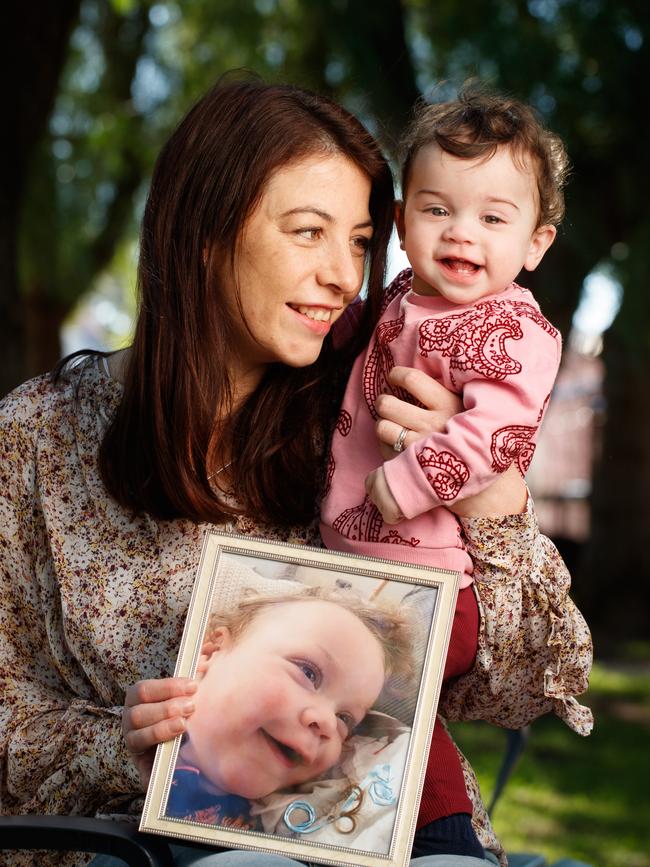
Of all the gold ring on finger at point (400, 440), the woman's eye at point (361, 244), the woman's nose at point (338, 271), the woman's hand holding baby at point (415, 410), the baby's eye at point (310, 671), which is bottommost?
the baby's eye at point (310, 671)

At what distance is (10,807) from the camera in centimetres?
229

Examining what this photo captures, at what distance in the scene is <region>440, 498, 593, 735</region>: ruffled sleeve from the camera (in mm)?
2096

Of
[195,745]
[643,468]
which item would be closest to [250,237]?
[195,745]

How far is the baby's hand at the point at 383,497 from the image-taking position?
1.96m

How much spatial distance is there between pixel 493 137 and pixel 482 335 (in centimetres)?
35

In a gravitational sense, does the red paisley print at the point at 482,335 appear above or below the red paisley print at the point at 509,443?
above

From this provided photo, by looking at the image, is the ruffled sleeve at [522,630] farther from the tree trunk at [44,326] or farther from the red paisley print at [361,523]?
the tree trunk at [44,326]

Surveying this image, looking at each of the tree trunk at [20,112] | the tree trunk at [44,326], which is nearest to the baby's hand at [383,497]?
the tree trunk at [20,112]

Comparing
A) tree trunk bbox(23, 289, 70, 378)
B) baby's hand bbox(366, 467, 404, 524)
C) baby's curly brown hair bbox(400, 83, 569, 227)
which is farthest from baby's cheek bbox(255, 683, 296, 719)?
tree trunk bbox(23, 289, 70, 378)

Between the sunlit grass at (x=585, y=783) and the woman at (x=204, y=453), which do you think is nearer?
the woman at (x=204, y=453)

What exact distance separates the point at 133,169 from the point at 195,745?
10911 millimetres

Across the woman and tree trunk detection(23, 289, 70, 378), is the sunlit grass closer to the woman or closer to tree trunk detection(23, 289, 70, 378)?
the woman

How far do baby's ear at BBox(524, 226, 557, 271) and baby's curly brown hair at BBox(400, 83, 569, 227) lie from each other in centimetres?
1

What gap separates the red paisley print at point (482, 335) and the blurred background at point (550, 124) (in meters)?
0.47
